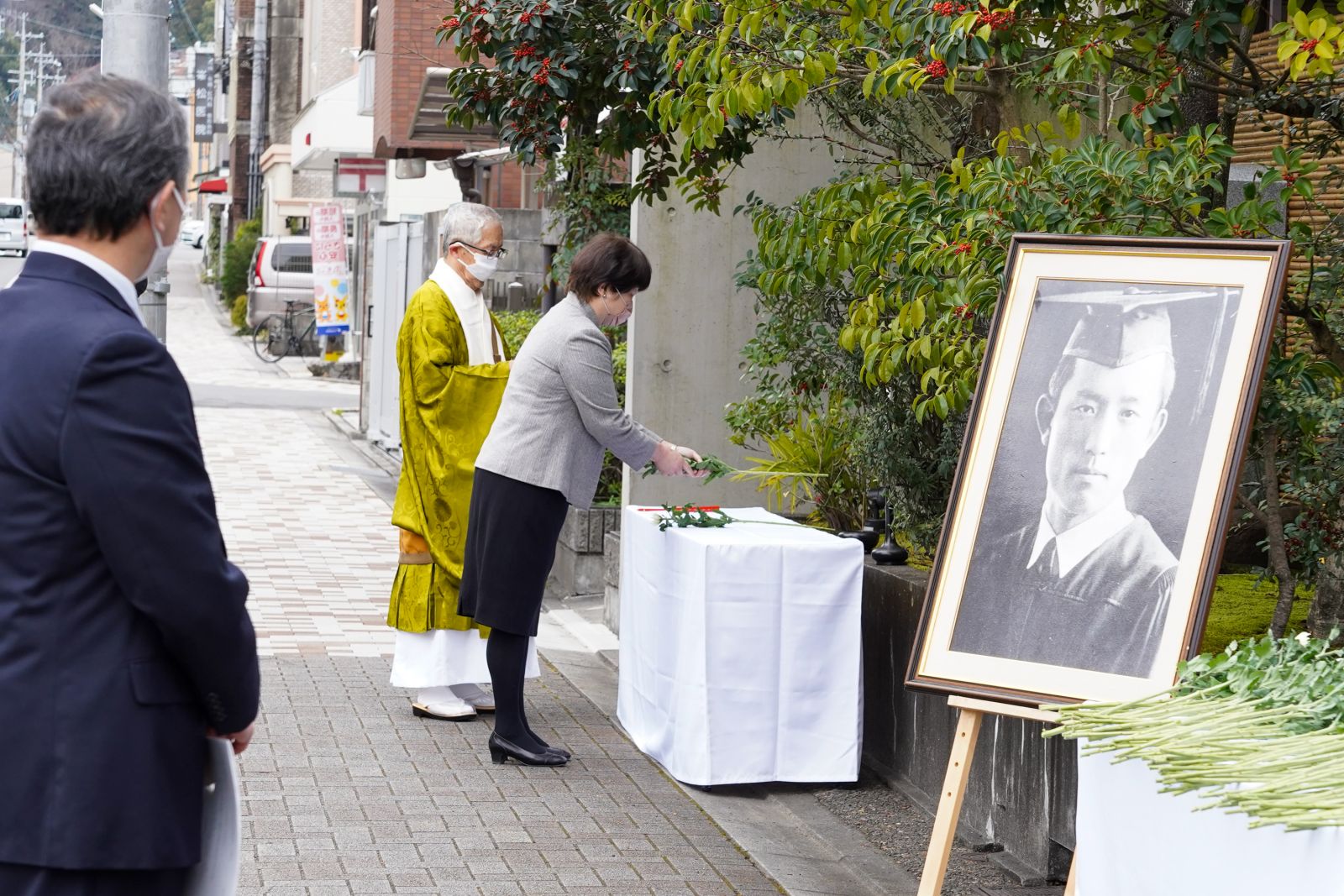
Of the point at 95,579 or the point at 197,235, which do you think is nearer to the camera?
the point at 95,579

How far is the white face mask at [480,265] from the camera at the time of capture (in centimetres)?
667

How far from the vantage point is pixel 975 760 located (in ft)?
18.3

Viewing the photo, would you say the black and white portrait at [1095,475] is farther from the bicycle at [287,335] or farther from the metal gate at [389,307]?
the bicycle at [287,335]

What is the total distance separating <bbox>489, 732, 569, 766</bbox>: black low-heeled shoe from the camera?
628 centimetres

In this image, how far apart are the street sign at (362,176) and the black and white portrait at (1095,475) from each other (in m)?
21.1

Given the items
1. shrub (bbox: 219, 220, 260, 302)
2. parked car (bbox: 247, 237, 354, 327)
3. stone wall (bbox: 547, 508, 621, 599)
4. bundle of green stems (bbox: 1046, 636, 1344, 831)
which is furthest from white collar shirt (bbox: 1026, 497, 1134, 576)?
shrub (bbox: 219, 220, 260, 302)

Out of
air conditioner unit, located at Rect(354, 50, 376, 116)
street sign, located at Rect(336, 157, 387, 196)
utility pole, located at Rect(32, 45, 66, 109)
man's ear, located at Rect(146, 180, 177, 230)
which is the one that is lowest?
man's ear, located at Rect(146, 180, 177, 230)

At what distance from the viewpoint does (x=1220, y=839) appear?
2938 mm

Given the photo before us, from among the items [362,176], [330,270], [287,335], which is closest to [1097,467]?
[330,270]

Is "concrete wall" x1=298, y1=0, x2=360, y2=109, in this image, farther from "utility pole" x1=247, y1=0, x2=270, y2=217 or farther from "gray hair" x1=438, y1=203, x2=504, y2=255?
"gray hair" x1=438, y1=203, x2=504, y2=255

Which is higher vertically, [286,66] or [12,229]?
[286,66]

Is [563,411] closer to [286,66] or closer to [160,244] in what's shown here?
[160,244]

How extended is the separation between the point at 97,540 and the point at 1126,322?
8.88ft

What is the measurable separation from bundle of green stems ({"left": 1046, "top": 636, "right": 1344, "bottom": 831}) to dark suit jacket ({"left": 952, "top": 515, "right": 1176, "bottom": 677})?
0.42m
